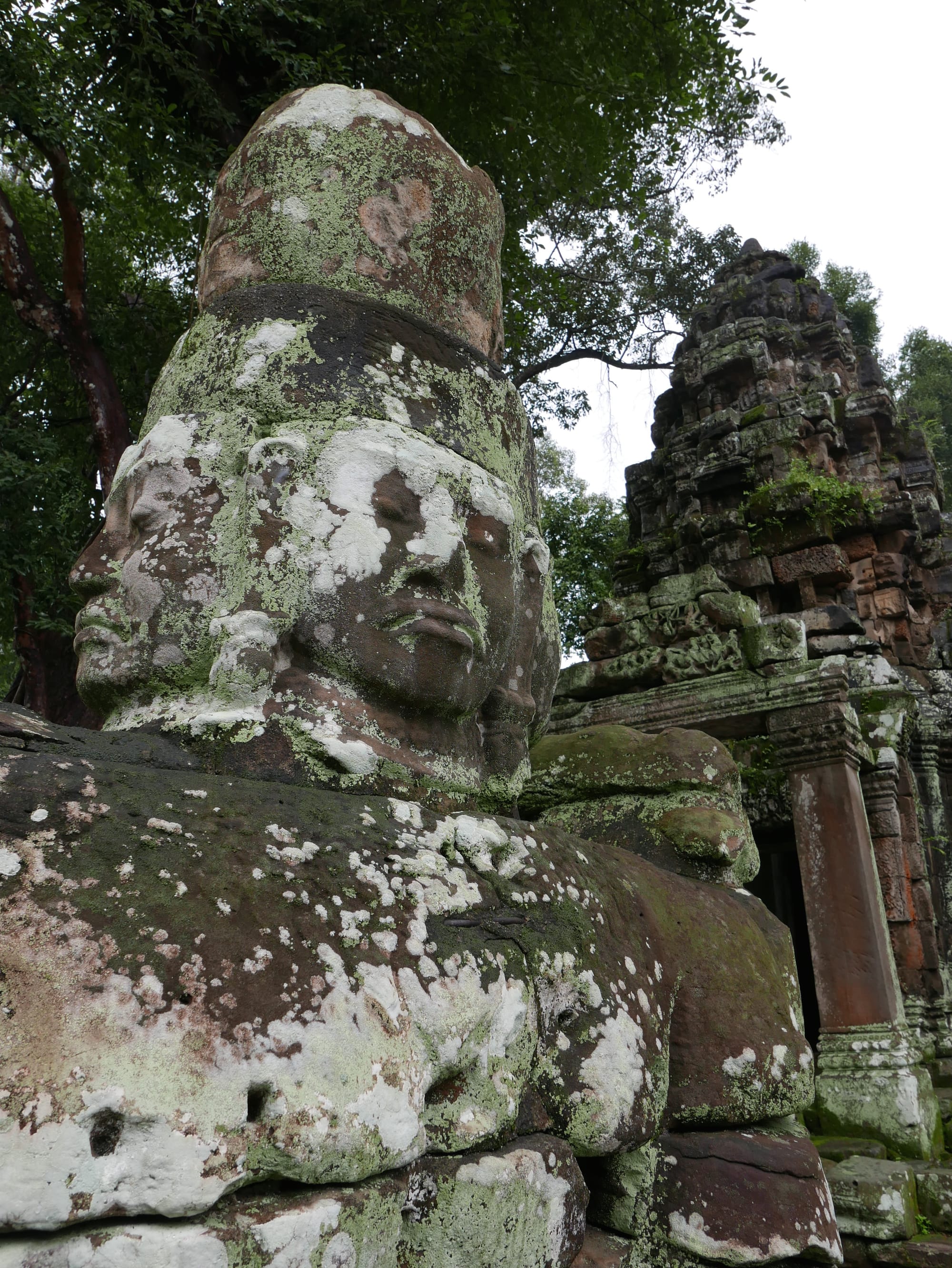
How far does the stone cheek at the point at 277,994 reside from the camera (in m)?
1.01

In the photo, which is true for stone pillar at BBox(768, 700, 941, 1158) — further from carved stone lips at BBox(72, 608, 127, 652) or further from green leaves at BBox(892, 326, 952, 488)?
green leaves at BBox(892, 326, 952, 488)

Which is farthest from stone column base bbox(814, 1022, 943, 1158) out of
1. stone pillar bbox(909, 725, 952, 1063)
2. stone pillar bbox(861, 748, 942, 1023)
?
stone pillar bbox(909, 725, 952, 1063)

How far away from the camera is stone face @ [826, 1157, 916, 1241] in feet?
13.5

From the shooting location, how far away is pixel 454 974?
1.36m

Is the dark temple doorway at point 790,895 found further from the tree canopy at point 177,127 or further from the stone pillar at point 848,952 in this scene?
the tree canopy at point 177,127

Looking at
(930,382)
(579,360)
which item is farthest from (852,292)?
(579,360)

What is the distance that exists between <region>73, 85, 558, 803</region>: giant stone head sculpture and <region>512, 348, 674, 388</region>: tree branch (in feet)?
28.4

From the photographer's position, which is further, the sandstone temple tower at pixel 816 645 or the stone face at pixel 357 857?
the sandstone temple tower at pixel 816 645

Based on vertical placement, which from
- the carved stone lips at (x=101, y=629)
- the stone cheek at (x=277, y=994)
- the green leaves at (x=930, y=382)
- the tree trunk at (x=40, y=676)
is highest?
the green leaves at (x=930, y=382)

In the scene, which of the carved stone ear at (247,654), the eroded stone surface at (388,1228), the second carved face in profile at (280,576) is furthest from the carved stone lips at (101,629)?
the eroded stone surface at (388,1228)

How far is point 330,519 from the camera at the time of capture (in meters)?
1.75

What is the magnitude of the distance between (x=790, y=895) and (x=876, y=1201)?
4610 mm

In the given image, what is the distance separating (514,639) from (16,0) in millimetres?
6263

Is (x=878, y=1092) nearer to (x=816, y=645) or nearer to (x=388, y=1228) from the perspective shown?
(x=816, y=645)
